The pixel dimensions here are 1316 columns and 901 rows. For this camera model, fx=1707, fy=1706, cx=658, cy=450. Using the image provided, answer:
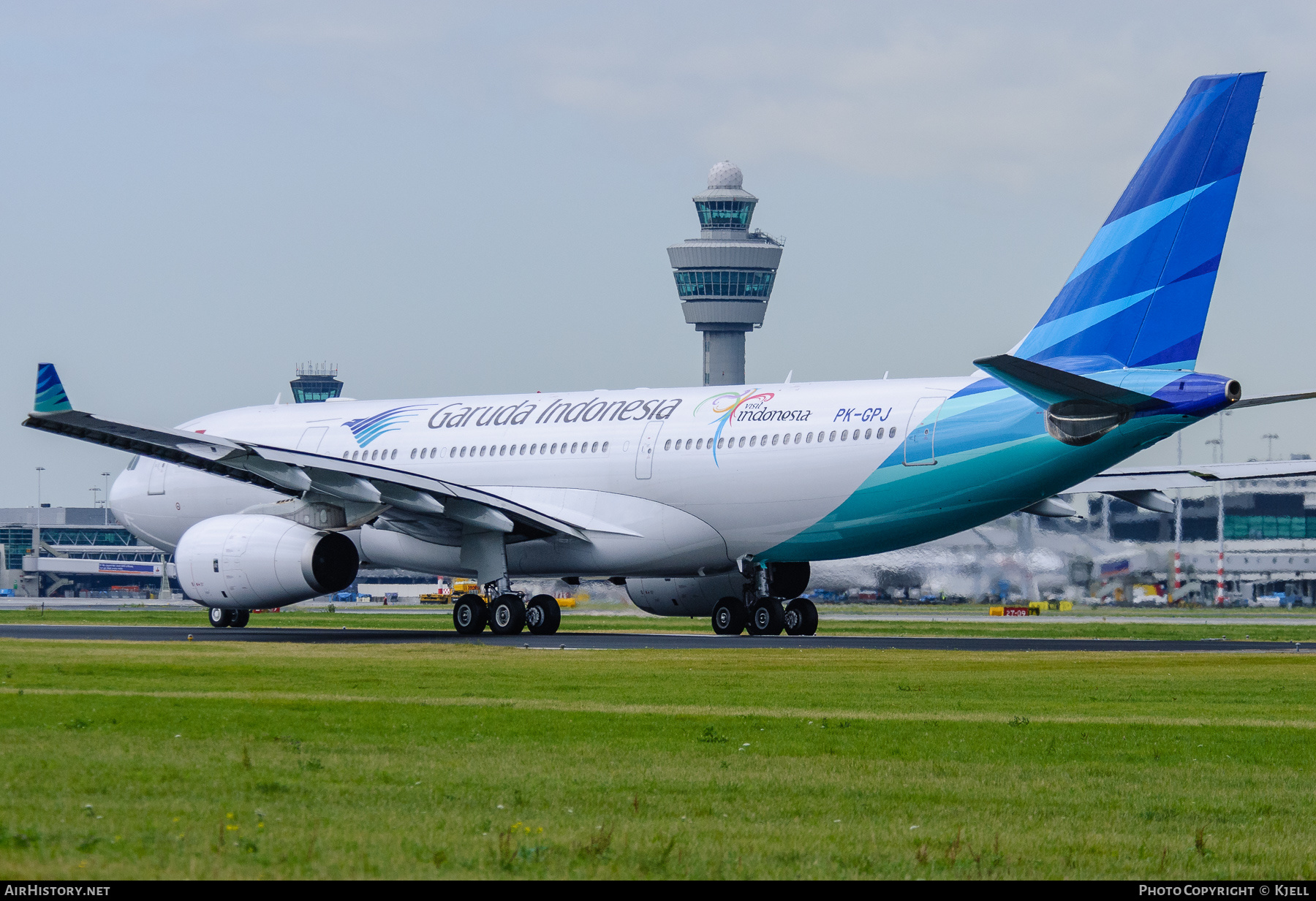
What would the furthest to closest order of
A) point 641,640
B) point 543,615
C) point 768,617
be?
point 768,617 < point 543,615 < point 641,640

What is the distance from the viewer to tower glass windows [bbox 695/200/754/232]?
144m

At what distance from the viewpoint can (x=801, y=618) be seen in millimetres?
35500

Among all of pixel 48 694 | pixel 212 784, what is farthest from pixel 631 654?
pixel 212 784

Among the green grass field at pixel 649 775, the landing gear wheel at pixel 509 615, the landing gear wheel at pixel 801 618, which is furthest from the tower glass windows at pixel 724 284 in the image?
the green grass field at pixel 649 775

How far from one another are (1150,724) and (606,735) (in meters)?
5.42

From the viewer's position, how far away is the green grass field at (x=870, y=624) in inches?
1542

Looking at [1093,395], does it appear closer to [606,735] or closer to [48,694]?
[606,735]

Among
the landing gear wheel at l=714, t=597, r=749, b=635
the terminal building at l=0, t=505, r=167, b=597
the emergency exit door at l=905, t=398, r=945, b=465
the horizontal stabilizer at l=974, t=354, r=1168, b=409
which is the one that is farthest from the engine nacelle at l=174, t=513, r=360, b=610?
the terminal building at l=0, t=505, r=167, b=597

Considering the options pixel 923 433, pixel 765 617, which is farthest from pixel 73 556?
pixel 923 433

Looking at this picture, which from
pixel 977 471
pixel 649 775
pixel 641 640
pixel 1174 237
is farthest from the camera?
pixel 641 640

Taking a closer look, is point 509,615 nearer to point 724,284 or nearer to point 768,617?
point 768,617

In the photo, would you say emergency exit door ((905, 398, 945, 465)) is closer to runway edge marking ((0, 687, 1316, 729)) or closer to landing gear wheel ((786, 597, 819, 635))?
landing gear wheel ((786, 597, 819, 635))

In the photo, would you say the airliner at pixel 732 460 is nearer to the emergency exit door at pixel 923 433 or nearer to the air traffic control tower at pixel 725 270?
the emergency exit door at pixel 923 433

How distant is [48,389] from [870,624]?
75.1 ft
